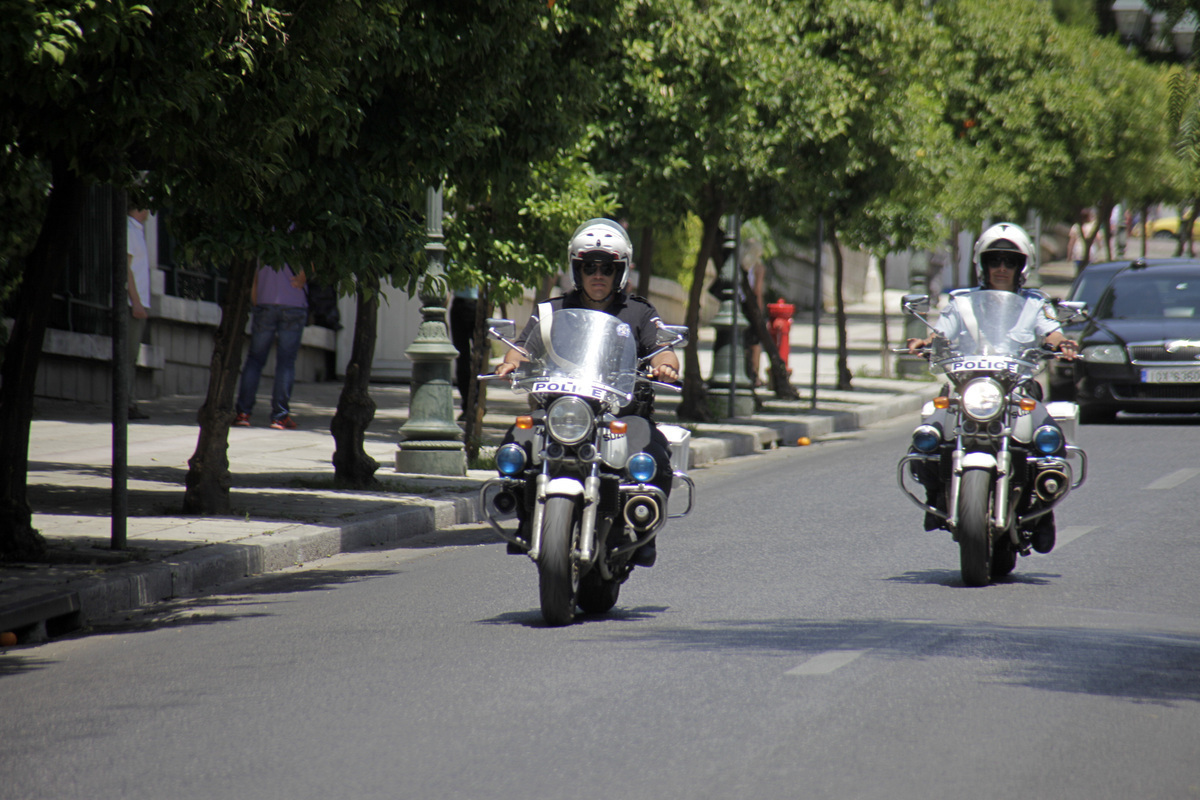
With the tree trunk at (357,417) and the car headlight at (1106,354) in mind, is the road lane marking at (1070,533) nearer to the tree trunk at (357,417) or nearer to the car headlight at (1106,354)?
the tree trunk at (357,417)

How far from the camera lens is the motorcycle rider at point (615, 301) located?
7.35 m

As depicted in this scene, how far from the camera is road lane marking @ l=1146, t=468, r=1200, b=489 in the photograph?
12516mm

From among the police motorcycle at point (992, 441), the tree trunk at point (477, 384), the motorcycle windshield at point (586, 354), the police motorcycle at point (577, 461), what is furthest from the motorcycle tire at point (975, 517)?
the tree trunk at point (477, 384)

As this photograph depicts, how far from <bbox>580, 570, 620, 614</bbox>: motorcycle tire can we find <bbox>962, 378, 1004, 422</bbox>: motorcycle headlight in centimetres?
196

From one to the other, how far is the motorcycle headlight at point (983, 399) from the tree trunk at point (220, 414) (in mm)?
4664

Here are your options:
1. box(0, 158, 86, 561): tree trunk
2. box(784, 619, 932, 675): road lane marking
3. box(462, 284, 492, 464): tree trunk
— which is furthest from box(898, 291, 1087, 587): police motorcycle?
box(462, 284, 492, 464): tree trunk

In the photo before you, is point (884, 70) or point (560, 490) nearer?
point (560, 490)

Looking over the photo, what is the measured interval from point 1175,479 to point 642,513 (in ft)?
23.8

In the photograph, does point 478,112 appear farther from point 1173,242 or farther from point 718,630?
point 1173,242

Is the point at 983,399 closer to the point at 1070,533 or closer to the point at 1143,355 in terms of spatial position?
the point at 1070,533

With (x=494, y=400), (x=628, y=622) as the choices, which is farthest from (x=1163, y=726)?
(x=494, y=400)

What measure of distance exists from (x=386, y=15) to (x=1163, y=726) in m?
5.86

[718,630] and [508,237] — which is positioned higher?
[508,237]

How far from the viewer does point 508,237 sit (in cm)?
1430
